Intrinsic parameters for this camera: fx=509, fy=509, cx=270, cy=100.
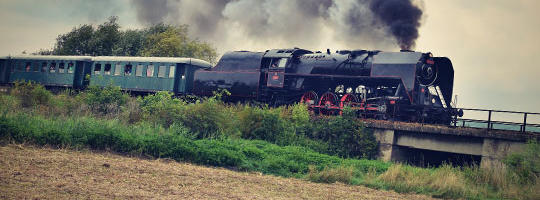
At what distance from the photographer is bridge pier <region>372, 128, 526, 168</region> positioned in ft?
54.6

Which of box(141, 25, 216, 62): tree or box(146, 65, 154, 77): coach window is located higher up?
box(141, 25, 216, 62): tree

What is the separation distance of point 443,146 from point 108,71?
20761 mm

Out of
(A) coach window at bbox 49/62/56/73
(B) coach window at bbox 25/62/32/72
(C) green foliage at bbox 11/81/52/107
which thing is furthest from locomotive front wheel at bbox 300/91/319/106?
(B) coach window at bbox 25/62/32/72

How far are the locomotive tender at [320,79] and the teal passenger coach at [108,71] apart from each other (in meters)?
0.06

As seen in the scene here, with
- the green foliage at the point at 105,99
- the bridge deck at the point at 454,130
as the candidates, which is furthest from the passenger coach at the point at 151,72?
the bridge deck at the point at 454,130

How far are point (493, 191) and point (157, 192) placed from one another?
925cm

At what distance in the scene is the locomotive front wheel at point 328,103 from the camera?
861 inches

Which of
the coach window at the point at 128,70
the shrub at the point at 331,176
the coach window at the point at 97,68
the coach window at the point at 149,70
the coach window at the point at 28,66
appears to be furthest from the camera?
the coach window at the point at 28,66

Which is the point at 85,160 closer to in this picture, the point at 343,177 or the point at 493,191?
the point at 343,177

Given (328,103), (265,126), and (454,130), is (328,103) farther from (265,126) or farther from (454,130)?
(454,130)

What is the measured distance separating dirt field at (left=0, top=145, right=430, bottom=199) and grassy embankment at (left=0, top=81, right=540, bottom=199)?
0.82 m

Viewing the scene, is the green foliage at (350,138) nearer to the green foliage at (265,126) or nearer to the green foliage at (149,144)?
the green foliage at (265,126)

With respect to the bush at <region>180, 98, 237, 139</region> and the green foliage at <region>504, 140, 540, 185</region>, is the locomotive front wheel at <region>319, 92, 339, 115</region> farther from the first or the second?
the green foliage at <region>504, 140, 540, 185</region>

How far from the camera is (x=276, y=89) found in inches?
941
